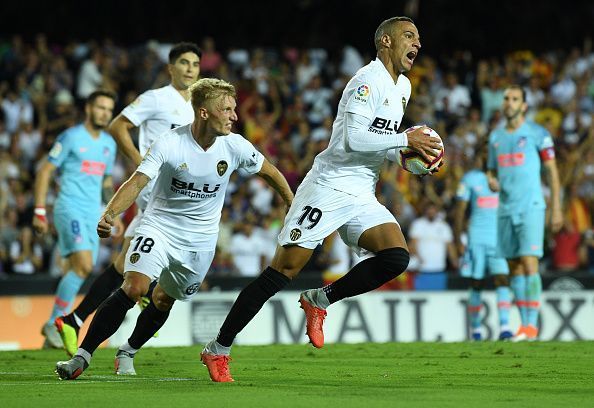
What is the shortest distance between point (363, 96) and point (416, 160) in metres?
0.61

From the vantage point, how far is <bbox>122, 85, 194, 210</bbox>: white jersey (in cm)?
1093

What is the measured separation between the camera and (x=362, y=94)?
344 inches

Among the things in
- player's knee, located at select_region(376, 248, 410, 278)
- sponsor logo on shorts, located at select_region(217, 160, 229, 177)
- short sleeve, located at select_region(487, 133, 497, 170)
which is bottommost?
player's knee, located at select_region(376, 248, 410, 278)

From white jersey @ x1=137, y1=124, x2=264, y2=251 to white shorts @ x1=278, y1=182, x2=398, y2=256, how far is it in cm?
44

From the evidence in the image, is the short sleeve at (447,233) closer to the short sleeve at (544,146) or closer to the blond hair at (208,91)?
the short sleeve at (544,146)

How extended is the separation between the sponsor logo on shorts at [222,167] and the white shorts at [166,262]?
598mm

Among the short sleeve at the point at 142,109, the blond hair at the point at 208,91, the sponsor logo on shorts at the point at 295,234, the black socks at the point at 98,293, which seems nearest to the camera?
the blond hair at the point at 208,91

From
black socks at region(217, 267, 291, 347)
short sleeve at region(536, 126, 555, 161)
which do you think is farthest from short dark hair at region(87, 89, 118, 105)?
short sleeve at region(536, 126, 555, 161)

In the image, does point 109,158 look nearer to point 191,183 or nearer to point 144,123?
point 144,123

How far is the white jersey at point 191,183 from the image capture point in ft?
28.1

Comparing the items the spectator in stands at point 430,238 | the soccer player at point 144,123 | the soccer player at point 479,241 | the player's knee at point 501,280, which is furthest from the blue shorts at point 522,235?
the spectator in stands at point 430,238

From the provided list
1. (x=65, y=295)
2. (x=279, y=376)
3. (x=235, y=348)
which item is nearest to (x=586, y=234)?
(x=235, y=348)

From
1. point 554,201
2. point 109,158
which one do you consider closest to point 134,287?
point 109,158

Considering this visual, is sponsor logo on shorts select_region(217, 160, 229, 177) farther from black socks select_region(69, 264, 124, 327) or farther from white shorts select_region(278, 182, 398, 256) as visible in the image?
black socks select_region(69, 264, 124, 327)
